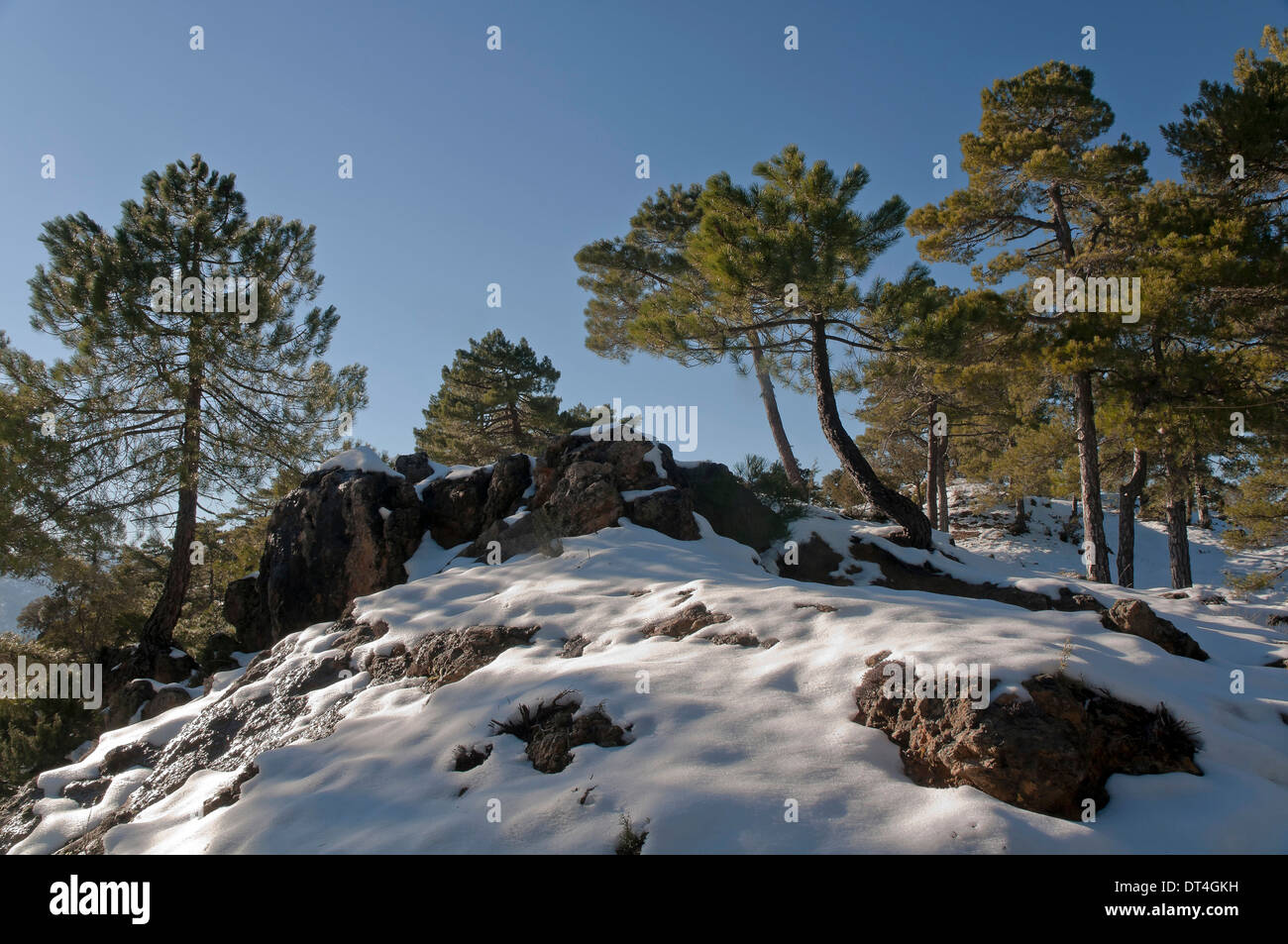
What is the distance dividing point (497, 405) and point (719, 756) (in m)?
18.2

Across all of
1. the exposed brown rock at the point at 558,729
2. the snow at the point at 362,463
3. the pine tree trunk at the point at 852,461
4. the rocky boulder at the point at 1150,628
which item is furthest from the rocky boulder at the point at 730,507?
the exposed brown rock at the point at 558,729

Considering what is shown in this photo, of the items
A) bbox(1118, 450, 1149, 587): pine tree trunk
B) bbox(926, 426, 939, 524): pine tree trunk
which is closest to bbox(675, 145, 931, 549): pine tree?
bbox(1118, 450, 1149, 587): pine tree trunk

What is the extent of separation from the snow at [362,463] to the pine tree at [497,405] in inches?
332

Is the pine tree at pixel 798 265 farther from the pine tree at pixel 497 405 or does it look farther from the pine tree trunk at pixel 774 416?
the pine tree at pixel 497 405

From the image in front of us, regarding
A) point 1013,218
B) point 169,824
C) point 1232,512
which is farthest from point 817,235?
point 169,824

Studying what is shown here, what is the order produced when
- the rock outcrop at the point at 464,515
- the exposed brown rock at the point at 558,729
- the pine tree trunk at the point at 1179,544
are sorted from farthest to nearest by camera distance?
the pine tree trunk at the point at 1179,544 → the rock outcrop at the point at 464,515 → the exposed brown rock at the point at 558,729

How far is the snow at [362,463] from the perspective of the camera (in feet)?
36.6

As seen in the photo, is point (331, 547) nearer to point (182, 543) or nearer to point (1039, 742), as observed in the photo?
point (182, 543)

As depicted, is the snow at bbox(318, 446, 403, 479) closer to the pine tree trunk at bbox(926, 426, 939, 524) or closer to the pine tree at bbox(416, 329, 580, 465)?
the pine tree at bbox(416, 329, 580, 465)

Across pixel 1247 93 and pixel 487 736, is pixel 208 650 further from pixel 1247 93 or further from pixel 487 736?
pixel 1247 93

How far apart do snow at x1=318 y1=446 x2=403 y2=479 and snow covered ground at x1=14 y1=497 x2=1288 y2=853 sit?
209 inches

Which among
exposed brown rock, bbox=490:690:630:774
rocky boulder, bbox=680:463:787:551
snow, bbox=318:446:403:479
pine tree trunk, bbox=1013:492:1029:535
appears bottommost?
pine tree trunk, bbox=1013:492:1029:535

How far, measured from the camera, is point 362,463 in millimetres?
11305

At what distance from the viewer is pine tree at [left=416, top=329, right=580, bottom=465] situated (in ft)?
66.3
